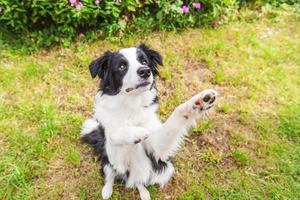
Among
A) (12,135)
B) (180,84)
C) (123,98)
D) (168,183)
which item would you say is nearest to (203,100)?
(123,98)

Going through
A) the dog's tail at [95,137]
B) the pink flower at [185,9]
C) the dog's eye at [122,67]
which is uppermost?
the dog's eye at [122,67]

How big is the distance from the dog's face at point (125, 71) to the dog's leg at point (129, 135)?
0.26 m

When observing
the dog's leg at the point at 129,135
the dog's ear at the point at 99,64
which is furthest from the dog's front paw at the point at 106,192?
the dog's ear at the point at 99,64

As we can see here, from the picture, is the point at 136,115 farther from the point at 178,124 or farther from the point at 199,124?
the point at 199,124

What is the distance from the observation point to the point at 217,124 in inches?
141

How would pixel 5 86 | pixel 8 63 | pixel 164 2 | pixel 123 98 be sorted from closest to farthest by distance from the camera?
pixel 123 98 < pixel 5 86 < pixel 8 63 < pixel 164 2

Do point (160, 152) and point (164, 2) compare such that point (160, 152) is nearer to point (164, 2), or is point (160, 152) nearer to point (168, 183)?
point (168, 183)

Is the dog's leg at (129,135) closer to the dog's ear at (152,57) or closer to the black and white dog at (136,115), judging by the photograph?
the black and white dog at (136,115)

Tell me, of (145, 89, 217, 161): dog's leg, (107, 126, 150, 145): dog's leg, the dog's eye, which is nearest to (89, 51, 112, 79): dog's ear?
the dog's eye

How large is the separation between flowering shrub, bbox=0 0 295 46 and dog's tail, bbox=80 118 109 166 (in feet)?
4.43

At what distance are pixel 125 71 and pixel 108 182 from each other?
3.27ft

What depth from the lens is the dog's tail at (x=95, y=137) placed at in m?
3.00

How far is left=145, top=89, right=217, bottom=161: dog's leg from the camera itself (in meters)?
2.25

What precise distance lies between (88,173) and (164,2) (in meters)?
2.23
